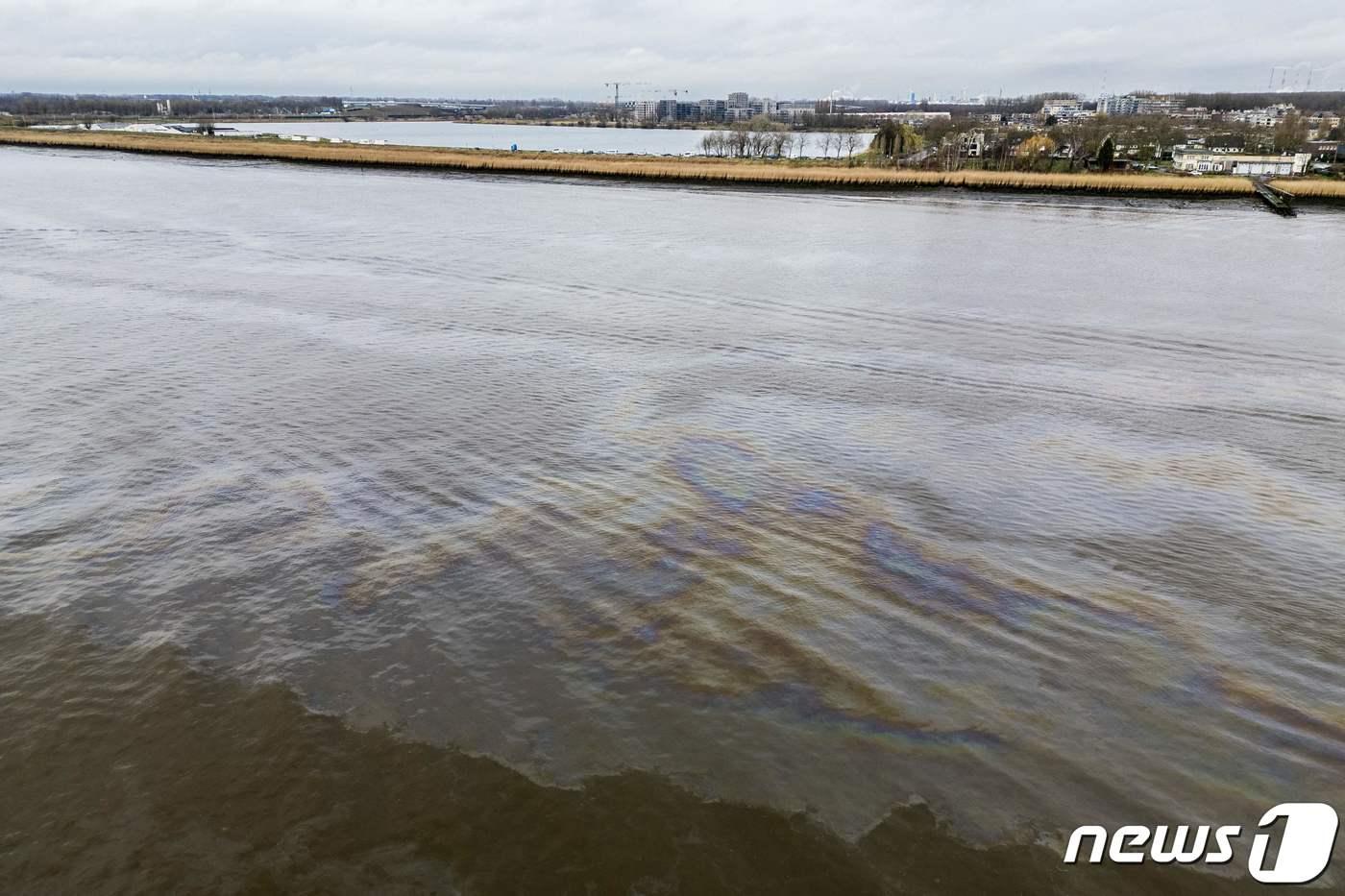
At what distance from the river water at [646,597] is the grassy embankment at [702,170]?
5518 cm

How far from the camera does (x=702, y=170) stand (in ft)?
280

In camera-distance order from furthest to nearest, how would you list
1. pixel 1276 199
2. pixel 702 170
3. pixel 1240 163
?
1. pixel 1240 163
2. pixel 702 170
3. pixel 1276 199

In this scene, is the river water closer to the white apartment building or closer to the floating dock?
the floating dock

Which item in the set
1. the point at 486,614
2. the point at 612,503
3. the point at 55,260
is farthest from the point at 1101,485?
the point at 55,260

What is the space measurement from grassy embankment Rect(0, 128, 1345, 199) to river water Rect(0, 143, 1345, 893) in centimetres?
5518

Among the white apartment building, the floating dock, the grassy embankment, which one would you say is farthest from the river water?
the white apartment building

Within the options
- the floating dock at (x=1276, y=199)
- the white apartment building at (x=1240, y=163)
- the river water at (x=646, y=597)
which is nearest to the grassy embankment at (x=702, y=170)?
the floating dock at (x=1276, y=199)

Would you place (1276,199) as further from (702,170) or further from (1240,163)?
(702,170)

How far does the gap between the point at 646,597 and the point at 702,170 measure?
8032 cm

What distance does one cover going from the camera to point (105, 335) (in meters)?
22.1

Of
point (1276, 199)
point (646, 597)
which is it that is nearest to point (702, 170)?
point (1276, 199)

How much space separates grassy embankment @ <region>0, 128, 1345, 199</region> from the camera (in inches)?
2852

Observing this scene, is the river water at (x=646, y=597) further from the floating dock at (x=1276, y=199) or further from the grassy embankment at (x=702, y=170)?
the grassy embankment at (x=702, y=170)

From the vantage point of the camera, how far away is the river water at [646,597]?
7324mm
